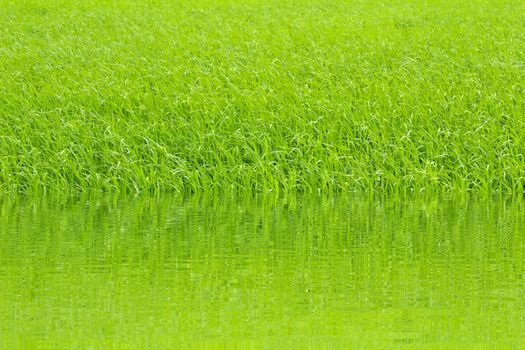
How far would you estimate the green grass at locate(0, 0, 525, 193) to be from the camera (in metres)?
11.6

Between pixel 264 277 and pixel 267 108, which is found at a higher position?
pixel 267 108

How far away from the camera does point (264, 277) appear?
6410mm

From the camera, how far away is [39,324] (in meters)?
5.29

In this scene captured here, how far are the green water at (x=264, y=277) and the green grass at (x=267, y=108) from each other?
5.50 feet

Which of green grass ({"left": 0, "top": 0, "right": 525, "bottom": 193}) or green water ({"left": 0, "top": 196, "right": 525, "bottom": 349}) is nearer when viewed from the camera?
green water ({"left": 0, "top": 196, "right": 525, "bottom": 349})

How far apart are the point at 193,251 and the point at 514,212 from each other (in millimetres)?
3481

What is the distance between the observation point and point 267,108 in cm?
1386

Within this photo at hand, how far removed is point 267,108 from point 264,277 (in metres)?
7.60

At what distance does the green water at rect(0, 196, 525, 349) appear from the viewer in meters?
5.09

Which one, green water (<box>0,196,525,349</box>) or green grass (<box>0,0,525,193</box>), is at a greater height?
green grass (<box>0,0,525,193</box>)

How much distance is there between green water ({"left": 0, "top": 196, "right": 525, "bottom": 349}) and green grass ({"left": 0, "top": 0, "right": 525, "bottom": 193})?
168cm

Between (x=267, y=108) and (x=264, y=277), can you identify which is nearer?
(x=264, y=277)

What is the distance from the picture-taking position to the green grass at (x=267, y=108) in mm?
11594

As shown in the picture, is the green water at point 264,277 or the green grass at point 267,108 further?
the green grass at point 267,108
